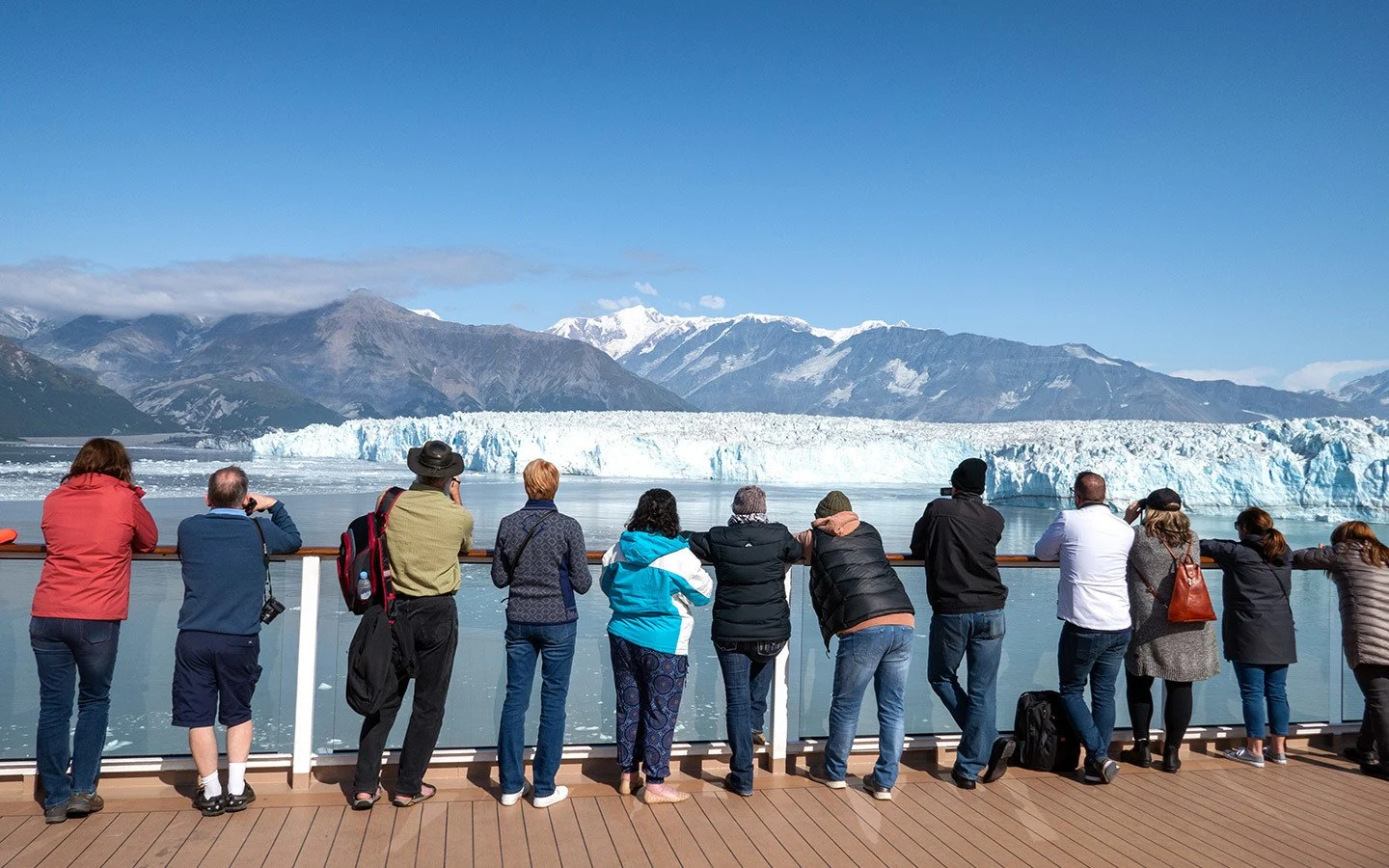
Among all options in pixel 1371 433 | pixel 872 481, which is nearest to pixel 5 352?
pixel 872 481

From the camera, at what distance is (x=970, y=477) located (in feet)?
12.7

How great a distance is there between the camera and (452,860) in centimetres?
308

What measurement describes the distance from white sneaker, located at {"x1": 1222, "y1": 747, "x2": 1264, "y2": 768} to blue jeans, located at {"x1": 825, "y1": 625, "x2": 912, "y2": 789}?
1816 mm

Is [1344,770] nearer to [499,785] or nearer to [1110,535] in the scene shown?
[1110,535]

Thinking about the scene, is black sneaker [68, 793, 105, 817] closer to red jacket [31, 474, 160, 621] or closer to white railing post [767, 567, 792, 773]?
red jacket [31, 474, 160, 621]

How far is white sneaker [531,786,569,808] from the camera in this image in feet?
11.7

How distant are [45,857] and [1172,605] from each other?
14.0 feet

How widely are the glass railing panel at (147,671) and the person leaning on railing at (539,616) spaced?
2.87ft

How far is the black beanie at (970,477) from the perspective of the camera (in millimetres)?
3865

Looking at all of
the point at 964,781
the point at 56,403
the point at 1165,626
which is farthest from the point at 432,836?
the point at 56,403

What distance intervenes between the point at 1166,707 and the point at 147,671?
4263 mm

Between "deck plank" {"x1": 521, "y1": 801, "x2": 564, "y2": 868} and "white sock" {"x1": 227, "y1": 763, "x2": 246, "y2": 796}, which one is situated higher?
"white sock" {"x1": 227, "y1": 763, "x2": 246, "y2": 796}

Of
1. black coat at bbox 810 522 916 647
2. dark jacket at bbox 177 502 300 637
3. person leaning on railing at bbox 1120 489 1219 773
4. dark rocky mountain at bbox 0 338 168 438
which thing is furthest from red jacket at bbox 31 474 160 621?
dark rocky mountain at bbox 0 338 168 438

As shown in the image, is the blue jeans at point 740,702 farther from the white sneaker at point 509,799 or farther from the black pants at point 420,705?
the black pants at point 420,705
